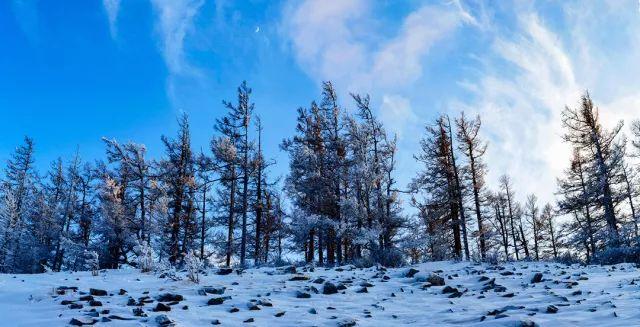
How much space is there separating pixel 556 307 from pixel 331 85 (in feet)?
59.6

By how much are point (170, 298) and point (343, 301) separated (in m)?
3.31

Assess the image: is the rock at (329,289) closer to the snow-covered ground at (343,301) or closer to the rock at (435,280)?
the snow-covered ground at (343,301)

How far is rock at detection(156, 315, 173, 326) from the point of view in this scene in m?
5.97

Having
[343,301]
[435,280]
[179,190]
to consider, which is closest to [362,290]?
[343,301]

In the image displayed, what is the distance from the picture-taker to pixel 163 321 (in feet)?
19.7

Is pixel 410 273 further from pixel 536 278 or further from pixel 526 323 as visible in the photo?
pixel 526 323

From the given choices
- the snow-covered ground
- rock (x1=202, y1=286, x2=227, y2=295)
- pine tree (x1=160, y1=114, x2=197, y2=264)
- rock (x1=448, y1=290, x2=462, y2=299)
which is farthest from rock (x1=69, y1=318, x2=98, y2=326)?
pine tree (x1=160, y1=114, x2=197, y2=264)

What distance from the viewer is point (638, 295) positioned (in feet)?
23.9

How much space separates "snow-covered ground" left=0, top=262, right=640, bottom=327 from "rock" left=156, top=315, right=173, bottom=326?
0.07 feet

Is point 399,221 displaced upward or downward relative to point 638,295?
upward

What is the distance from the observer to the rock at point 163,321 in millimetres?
5971

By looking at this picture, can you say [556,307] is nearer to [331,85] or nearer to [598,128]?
[331,85]

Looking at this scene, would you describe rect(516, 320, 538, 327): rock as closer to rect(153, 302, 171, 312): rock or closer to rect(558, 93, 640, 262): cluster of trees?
rect(153, 302, 171, 312): rock

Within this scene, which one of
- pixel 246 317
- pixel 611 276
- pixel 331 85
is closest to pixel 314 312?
pixel 246 317
